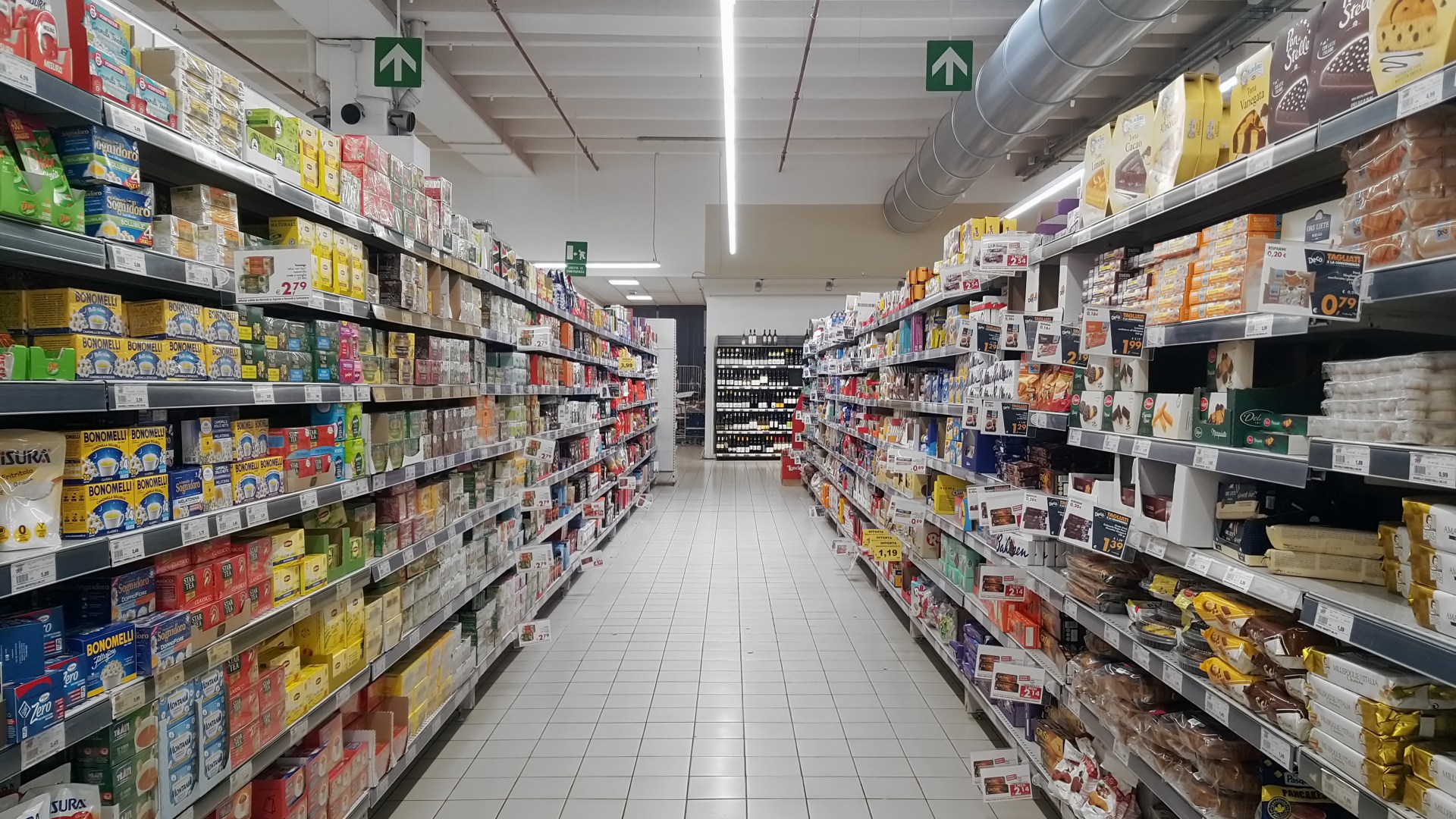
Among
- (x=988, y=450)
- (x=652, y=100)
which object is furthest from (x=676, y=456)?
(x=988, y=450)

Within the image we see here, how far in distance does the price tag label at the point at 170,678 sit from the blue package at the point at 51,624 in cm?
27

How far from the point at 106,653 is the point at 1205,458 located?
2.80m

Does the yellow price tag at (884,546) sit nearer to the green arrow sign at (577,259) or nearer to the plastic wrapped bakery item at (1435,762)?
the plastic wrapped bakery item at (1435,762)

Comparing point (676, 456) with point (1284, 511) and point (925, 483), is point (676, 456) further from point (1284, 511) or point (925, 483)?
point (1284, 511)

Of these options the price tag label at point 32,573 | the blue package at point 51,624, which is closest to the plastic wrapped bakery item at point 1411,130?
the price tag label at point 32,573

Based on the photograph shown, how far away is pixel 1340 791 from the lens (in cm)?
156

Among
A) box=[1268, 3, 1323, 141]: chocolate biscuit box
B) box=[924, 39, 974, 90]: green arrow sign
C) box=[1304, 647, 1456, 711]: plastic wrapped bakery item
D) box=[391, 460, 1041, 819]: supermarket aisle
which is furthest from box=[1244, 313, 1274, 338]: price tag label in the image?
box=[924, 39, 974, 90]: green arrow sign

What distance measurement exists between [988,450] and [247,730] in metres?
3.29

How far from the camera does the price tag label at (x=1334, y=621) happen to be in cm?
152

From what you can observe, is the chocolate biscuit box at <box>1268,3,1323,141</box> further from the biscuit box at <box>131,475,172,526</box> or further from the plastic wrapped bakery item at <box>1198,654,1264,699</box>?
the biscuit box at <box>131,475,172,526</box>

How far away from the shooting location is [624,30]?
7.33 metres

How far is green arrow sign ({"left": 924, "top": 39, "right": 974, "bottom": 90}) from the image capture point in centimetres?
571

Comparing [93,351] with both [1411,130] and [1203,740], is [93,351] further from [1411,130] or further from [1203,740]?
[1203,740]

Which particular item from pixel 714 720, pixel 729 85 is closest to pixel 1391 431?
pixel 714 720
